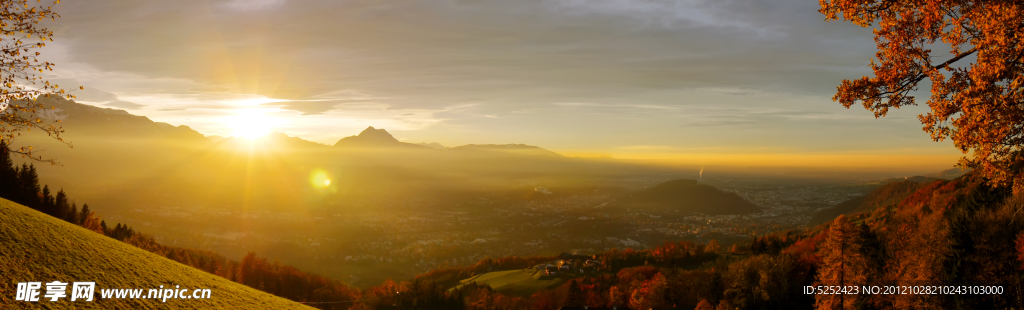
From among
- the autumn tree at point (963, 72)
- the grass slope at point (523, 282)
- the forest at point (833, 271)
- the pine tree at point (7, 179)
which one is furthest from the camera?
the grass slope at point (523, 282)

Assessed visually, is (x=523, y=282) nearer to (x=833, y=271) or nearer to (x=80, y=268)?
(x=833, y=271)

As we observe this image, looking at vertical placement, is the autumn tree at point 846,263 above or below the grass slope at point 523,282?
above

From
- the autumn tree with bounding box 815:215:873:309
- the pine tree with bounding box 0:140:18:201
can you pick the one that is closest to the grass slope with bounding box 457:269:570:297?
the autumn tree with bounding box 815:215:873:309

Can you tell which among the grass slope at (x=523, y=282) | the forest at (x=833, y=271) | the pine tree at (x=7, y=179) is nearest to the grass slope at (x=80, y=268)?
the forest at (x=833, y=271)

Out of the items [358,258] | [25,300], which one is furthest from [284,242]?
[25,300]

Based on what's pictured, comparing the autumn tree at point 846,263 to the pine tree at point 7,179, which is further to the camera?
the pine tree at point 7,179

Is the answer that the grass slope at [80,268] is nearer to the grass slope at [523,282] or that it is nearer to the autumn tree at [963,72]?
the autumn tree at [963,72]
